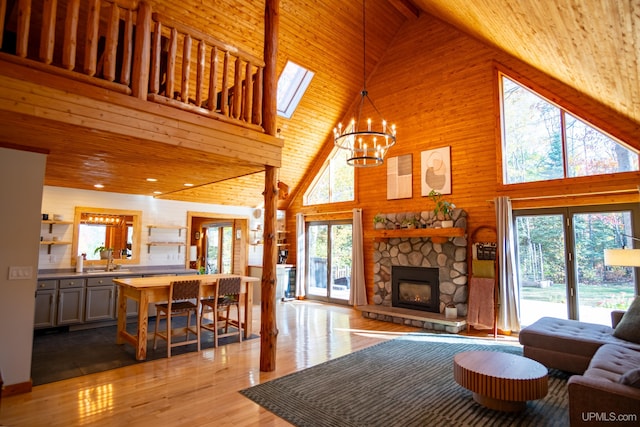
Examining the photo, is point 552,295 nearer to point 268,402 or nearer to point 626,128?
point 626,128

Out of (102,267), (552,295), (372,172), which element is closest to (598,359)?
(552,295)

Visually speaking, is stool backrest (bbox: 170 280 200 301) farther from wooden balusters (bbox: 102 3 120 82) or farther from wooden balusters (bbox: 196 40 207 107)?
wooden balusters (bbox: 102 3 120 82)

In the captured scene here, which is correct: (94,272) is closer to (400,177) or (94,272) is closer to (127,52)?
(127,52)

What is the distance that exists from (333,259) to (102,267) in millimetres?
5103

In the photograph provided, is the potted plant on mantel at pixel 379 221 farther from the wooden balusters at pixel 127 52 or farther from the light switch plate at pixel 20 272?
the light switch plate at pixel 20 272

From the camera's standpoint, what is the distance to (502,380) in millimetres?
3064

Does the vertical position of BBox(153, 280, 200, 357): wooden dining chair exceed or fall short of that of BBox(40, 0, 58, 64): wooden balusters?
it falls short

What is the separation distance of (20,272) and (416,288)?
622cm

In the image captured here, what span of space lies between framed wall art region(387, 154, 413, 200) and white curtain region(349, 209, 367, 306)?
97cm

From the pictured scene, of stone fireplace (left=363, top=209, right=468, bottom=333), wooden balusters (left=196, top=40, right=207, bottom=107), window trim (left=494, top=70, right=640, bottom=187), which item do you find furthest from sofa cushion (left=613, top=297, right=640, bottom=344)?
wooden balusters (left=196, top=40, right=207, bottom=107)

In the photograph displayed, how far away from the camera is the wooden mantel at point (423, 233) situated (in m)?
6.42

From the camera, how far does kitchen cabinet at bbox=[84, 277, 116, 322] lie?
19.9 ft

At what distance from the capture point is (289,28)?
6.73 meters

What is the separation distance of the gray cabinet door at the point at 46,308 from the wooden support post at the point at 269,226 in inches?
150
